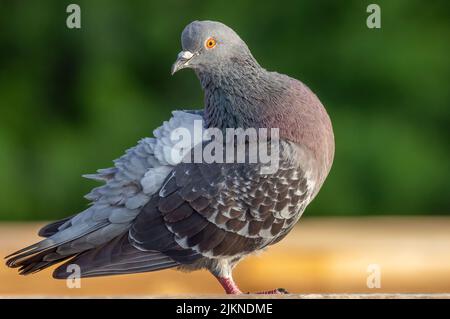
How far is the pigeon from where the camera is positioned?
3.40m

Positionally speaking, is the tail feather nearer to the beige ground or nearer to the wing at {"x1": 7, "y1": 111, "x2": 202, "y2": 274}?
the wing at {"x1": 7, "y1": 111, "x2": 202, "y2": 274}

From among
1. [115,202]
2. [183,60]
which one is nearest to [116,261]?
[115,202]

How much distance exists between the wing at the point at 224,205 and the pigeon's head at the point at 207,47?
1.29 feet

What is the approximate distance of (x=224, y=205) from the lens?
3447 millimetres

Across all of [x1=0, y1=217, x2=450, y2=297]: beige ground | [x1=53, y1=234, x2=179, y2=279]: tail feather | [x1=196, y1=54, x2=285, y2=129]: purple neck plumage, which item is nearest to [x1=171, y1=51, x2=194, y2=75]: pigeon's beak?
[x1=196, y1=54, x2=285, y2=129]: purple neck plumage

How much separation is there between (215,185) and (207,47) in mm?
533

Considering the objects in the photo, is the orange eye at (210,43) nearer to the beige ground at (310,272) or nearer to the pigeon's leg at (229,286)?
the pigeon's leg at (229,286)

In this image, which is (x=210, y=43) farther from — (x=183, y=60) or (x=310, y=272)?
(x=310, y=272)

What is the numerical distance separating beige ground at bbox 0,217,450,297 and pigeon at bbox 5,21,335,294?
43 cm

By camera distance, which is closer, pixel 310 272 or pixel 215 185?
pixel 215 185


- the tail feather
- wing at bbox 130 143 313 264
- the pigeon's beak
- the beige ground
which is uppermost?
the pigeon's beak

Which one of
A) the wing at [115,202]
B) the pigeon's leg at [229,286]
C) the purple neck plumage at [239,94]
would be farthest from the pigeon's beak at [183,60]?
the pigeon's leg at [229,286]
